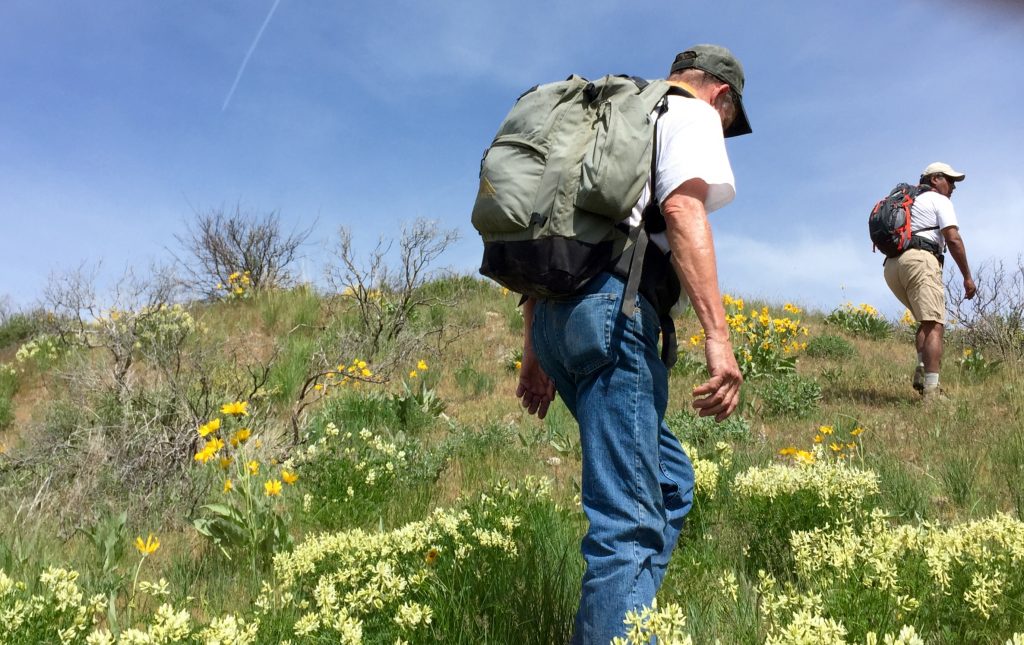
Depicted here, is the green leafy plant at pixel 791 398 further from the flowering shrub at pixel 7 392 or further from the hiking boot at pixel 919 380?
the flowering shrub at pixel 7 392

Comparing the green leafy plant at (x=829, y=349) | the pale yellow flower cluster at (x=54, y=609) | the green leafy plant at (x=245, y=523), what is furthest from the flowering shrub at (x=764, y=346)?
the pale yellow flower cluster at (x=54, y=609)

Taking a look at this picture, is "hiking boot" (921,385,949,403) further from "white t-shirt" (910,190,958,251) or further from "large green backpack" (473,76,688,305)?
"large green backpack" (473,76,688,305)

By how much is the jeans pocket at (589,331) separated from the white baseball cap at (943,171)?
6701mm

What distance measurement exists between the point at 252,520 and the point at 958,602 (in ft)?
10.2

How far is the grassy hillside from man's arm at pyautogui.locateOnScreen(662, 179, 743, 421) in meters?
0.64

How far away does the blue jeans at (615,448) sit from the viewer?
6.91ft

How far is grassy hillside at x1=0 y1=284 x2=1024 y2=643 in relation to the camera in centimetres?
227

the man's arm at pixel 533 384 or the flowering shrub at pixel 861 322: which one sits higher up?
the flowering shrub at pixel 861 322

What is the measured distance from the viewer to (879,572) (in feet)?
7.13

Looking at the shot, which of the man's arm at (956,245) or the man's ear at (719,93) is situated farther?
the man's arm at (956,245)

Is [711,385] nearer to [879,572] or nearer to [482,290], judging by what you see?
[879,572]

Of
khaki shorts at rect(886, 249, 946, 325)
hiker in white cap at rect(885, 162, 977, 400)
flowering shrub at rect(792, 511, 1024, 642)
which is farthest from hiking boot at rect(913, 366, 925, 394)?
flowering shrub at rect(792, 511, 1024, 642)

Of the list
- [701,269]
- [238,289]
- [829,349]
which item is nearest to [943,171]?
[829,349]

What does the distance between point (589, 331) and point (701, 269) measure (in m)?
0.39
